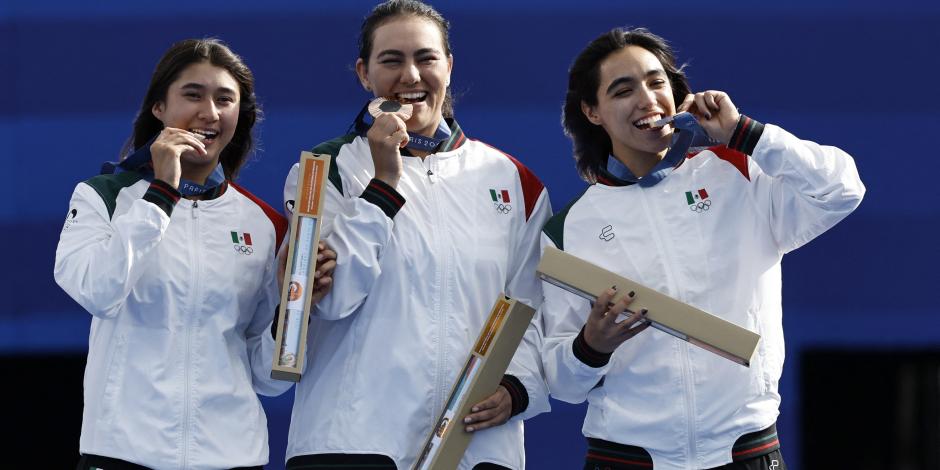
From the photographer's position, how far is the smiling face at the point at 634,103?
314cm

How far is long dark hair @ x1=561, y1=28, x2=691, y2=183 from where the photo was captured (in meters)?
3.29

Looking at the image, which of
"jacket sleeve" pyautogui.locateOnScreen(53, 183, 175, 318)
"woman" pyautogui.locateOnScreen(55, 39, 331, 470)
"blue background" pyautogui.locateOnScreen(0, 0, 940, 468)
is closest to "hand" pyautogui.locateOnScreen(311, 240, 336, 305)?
"woman" pyautogui.locateOnScreen(55, 39, 331, 470)

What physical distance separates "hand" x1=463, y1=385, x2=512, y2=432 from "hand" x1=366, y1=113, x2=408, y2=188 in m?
0.55

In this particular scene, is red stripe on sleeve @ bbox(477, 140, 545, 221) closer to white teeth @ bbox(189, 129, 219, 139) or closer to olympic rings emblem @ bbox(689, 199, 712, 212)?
olympic rings emblem @ bbox(689, 199, 712, 212)

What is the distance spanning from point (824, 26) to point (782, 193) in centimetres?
133

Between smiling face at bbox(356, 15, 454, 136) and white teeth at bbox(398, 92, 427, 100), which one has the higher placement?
smiling face at bbox(356, 15, 454, 136)

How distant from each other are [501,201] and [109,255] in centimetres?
96

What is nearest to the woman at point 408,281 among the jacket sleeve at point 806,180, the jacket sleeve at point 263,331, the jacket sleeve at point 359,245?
the jacket sleeve at point 359,245

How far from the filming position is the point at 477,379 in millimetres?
2908

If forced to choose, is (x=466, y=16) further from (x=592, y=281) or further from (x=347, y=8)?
(x=592, y=281)

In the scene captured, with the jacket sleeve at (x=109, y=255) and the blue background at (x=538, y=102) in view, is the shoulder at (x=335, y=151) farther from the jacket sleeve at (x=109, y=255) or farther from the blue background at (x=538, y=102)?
the blue background at (x=538, y=102)

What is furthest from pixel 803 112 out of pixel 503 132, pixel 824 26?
pixel 503 132

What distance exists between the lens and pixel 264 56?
13.7ft

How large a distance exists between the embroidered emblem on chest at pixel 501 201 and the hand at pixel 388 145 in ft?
0.93
